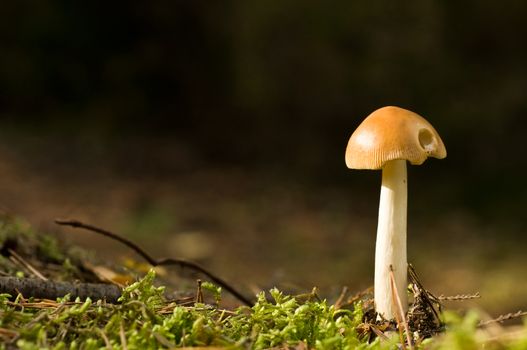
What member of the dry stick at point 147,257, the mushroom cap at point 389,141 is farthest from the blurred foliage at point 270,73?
the mushroom cap at point 389,141

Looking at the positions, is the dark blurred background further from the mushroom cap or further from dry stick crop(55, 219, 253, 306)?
the mushroom cap

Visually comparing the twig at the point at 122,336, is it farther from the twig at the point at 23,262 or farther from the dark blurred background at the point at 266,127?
the dark blurred background at the point at 266,127

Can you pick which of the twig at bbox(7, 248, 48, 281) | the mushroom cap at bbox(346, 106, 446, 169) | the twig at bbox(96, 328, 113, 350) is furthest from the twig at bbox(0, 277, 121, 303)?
the mushroom cap at bbox(346, 106, 446, 169)

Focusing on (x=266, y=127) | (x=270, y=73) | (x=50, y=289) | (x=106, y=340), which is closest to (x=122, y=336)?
(x=106, y=340)

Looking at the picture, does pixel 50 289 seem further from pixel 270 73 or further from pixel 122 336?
pixel 270 73

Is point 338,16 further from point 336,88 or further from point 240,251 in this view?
point 240,251

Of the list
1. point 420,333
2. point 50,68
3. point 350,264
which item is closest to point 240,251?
point 350,264
